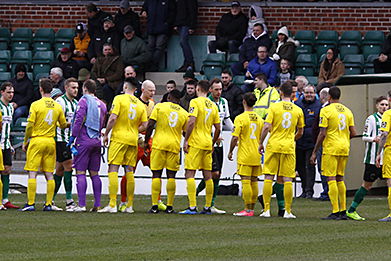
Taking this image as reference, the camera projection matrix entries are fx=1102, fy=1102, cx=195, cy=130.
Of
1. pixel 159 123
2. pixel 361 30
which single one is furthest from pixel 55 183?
pixel 361 30

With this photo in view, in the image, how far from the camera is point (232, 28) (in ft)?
83.7

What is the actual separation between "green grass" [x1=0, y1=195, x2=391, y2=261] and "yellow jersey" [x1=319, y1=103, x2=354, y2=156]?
1.07 meters

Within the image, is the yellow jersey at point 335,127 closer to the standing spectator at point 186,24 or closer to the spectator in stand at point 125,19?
the standing spectator at point 186,24

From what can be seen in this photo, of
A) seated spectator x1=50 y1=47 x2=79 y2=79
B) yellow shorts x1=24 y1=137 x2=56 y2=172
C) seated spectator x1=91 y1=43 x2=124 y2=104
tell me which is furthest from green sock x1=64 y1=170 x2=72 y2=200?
seated spectator x1=50 y1=47 x2=79 y2=79

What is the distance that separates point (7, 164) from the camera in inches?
711

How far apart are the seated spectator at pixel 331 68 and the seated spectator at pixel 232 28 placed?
9.23 ft

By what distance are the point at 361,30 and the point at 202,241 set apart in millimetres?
14400

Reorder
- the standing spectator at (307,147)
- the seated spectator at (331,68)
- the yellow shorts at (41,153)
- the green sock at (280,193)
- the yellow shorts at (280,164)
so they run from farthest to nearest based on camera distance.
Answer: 1. the seated spectator at (331,68)
2. the standing spectator at (307,147)
3. the yellow shorts at (41,153)
4. the green sock at (280,193)
5. the yellow shorts at (280,164)

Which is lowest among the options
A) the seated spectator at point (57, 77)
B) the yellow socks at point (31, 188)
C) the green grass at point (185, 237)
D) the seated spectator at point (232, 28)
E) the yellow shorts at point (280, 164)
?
the green grass at point (185, 237)

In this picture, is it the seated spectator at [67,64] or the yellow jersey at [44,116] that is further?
the seated spectator at [67,64]

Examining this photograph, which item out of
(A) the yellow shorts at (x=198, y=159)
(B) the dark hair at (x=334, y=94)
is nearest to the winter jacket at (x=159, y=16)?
(A) the yellow shorts at (x=198, y=159)

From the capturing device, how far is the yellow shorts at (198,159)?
1691 centimetres

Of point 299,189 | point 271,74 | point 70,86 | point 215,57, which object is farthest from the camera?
point 215,57

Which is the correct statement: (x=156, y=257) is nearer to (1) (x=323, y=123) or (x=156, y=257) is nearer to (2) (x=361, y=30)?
(1) (x=323, y=123)
